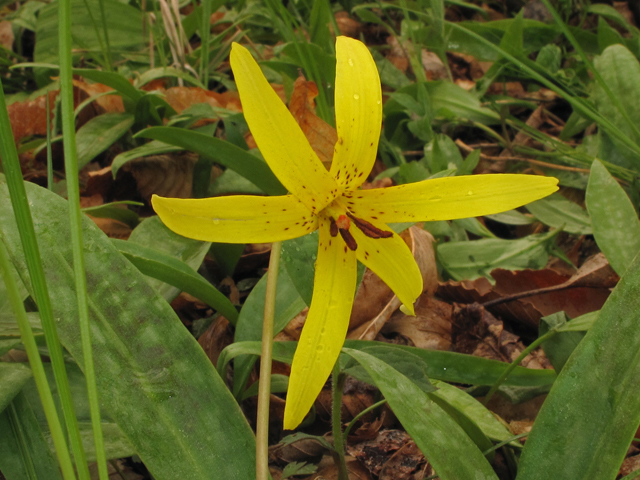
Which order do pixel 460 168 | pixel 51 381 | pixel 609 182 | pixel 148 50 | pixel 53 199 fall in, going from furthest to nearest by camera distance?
1. pixel 148 50
2. pixel 460 168
3. pixel 609 182
4. pixel 51 381
5. pixel 53 199

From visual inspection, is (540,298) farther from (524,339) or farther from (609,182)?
(609,182)

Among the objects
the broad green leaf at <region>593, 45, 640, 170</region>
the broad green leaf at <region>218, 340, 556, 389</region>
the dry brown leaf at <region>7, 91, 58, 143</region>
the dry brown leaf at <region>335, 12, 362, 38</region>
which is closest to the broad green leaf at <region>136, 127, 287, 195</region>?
the broad green leaf at <region>218, 340, 556, 389</region>

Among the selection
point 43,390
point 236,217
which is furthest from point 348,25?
point 43,390

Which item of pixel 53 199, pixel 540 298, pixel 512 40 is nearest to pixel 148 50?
pixel 512 40

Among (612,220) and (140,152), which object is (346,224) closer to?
(612,220)

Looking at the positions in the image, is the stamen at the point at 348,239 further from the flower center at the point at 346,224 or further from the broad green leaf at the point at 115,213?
the broad green leaf at the point at 115,213

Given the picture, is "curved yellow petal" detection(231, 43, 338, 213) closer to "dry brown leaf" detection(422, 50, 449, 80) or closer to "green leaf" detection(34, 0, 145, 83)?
"green leaf" detection(34, 0, 145, 83)
